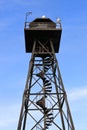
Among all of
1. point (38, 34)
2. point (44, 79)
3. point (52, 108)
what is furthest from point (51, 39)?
point (52, 108)

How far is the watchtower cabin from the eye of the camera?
35906 mm

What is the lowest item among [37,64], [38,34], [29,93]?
[29,93]

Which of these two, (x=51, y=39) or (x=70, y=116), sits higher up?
(x=51, y=39)

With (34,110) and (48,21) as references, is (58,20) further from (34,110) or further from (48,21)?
(34,110)

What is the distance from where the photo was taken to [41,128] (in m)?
34.3

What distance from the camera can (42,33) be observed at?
36281 mm

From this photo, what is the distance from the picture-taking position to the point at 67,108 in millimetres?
33688

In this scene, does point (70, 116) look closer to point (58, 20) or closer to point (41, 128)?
point (41, 128)

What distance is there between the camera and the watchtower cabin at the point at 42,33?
1414 inches

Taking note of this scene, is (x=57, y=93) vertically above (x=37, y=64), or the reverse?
(x=37, y=64)

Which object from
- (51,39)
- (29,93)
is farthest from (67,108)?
(51,39)

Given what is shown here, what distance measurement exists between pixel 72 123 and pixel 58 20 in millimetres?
9168

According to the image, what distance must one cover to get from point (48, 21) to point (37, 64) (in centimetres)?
392

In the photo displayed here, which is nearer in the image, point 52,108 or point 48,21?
point 52,108
